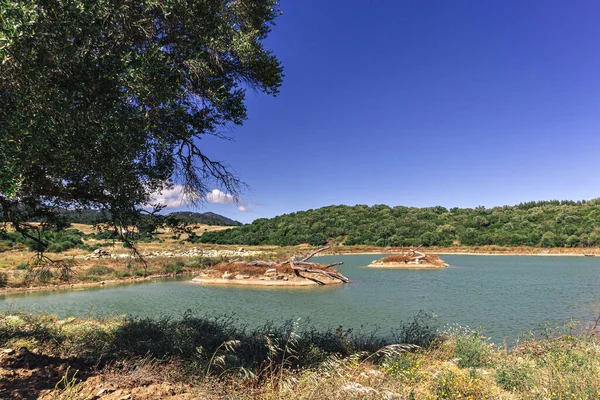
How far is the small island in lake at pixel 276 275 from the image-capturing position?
27484mm

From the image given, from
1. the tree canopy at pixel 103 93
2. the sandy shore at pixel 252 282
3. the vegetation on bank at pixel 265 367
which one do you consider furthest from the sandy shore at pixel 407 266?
the tree canopy at pixel 103 93

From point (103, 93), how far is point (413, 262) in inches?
1611

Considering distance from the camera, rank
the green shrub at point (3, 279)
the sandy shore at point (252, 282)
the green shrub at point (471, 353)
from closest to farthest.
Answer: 1. the green shrub at point (471, 353)
2. the green shrub at point (3, 279)
3. the sandy shore at point (252, 282)

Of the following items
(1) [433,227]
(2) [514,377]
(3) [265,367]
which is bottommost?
(2) [514,377]

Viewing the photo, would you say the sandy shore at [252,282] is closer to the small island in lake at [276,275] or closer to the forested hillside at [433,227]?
the small island in lake at [276,275]

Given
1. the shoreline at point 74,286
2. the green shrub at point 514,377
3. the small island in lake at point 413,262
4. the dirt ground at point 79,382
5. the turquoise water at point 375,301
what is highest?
the dirt ground at point 79,382

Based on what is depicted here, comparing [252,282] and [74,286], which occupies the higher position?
[252,282]

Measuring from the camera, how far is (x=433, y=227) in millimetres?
78500

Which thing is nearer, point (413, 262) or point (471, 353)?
point (471, 353)

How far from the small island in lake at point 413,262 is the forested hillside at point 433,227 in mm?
31131

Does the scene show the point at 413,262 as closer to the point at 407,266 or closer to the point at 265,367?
the point at 407,266

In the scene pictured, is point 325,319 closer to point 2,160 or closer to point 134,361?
point 134,361

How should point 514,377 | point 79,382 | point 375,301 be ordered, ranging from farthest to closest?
point 375,301
point 514,377
point 79,382

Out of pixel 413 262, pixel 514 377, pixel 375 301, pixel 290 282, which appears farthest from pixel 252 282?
pixel 514 377
